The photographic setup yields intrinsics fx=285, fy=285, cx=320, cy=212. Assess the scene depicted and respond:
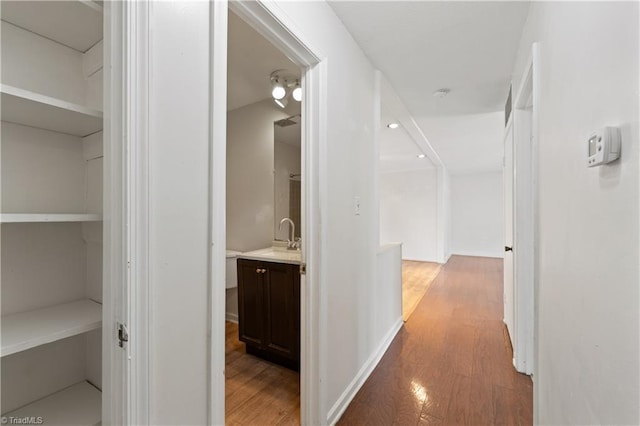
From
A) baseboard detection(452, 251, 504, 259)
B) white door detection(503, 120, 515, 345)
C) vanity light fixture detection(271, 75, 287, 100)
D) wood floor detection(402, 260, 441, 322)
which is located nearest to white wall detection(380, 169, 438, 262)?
wood floor detection(402, 260, 441, 322)

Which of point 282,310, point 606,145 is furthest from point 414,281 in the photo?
point 606,145

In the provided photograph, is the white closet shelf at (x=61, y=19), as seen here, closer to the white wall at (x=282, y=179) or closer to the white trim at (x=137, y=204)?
the white trim at (x=137, y=204)

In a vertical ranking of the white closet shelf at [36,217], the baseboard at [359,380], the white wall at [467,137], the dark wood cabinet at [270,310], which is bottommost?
the baseboard at [359,380]

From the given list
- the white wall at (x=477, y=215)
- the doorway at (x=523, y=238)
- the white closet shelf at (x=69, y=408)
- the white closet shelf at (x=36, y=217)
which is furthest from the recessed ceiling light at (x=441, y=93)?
the white wall at (x=477, y=215)

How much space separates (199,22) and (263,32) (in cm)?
45

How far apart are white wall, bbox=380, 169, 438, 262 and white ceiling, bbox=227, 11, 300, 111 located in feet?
18.5

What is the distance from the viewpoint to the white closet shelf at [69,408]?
0.79 metres

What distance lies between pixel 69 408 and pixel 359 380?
1662mm

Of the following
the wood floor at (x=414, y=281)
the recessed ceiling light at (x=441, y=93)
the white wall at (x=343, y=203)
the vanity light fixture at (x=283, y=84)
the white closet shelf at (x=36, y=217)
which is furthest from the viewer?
the wood floor at (x=414, y=281)

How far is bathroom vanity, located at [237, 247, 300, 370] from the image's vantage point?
2.10 metres

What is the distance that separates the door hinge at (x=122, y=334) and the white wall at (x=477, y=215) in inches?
349

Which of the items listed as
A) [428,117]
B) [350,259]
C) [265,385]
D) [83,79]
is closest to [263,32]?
[83,79]

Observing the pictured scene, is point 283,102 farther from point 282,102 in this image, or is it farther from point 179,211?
point 179,211

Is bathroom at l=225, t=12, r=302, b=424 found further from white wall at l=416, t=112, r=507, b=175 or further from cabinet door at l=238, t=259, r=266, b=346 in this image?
white wall at l=416, t=112, r=507, b=175
